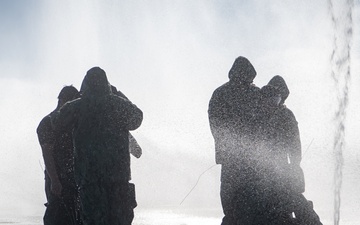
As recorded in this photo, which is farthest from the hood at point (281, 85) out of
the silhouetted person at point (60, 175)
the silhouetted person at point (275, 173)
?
the silhouetted person at point (60, 175)

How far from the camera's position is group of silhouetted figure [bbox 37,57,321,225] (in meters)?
6.52

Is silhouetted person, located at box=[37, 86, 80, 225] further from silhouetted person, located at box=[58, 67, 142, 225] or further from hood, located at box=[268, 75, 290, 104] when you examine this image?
hood, located at box=[268, 75, 290, 104]

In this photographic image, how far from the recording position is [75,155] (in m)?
6.57

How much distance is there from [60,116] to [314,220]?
4.09m

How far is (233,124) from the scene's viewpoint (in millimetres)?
7684

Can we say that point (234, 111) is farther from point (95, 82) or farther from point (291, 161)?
point (95, 82)

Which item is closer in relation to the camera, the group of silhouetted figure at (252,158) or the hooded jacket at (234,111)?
the group of silhouetted figure at (252,158)

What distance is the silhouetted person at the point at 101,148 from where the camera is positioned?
21.2ft

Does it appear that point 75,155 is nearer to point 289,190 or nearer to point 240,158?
point 240,158

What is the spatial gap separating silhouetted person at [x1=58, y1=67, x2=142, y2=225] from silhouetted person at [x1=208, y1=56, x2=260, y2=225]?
1470mm

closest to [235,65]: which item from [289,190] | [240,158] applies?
[240,158]

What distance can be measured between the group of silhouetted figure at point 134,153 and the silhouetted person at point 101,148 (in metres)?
0.01

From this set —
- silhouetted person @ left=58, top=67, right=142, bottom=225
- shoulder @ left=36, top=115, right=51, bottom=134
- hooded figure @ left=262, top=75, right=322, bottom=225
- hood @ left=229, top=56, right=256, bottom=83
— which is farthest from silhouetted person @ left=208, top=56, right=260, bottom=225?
shoulder @ left=36, top=115, right=51, bottom=134

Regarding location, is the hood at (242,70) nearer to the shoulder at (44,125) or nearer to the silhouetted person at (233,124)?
the silhouetted person at (233,124)
